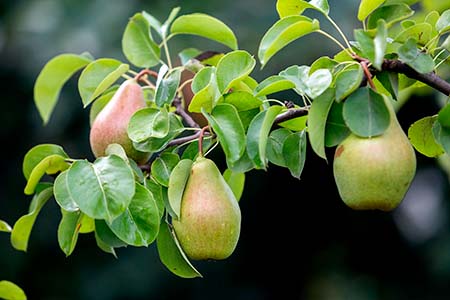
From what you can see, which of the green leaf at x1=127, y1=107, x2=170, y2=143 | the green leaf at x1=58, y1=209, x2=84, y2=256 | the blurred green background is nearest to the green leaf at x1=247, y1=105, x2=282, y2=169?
the green leaf at x1=127, y1=107, x2=170, y2=143

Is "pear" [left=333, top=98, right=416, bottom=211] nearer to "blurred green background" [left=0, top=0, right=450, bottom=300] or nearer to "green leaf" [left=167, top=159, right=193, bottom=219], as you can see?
"green leaf" [left=167, top=159, right=193, bottom=219]

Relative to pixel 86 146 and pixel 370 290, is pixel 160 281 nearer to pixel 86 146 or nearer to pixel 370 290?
pixel 86 146

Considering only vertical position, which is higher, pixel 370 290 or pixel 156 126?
pixel 156 126

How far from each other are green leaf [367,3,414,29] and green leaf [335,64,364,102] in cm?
15

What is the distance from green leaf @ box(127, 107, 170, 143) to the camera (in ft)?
3.15

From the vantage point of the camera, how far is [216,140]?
1006mm

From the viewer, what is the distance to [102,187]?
87 centimetres

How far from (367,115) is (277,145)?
0.17m

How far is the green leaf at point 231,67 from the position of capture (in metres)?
0.95

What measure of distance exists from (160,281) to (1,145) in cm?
91

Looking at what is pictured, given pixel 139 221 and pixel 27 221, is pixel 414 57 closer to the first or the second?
pixel 139 221

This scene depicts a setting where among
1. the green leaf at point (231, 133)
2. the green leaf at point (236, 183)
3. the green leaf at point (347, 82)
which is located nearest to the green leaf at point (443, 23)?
the green leaf at point (347, 82)

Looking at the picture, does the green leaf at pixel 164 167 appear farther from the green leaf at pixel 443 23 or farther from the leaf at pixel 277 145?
the green leaf at pixel 443 23

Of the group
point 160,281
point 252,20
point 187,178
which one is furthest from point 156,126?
point 160,281
